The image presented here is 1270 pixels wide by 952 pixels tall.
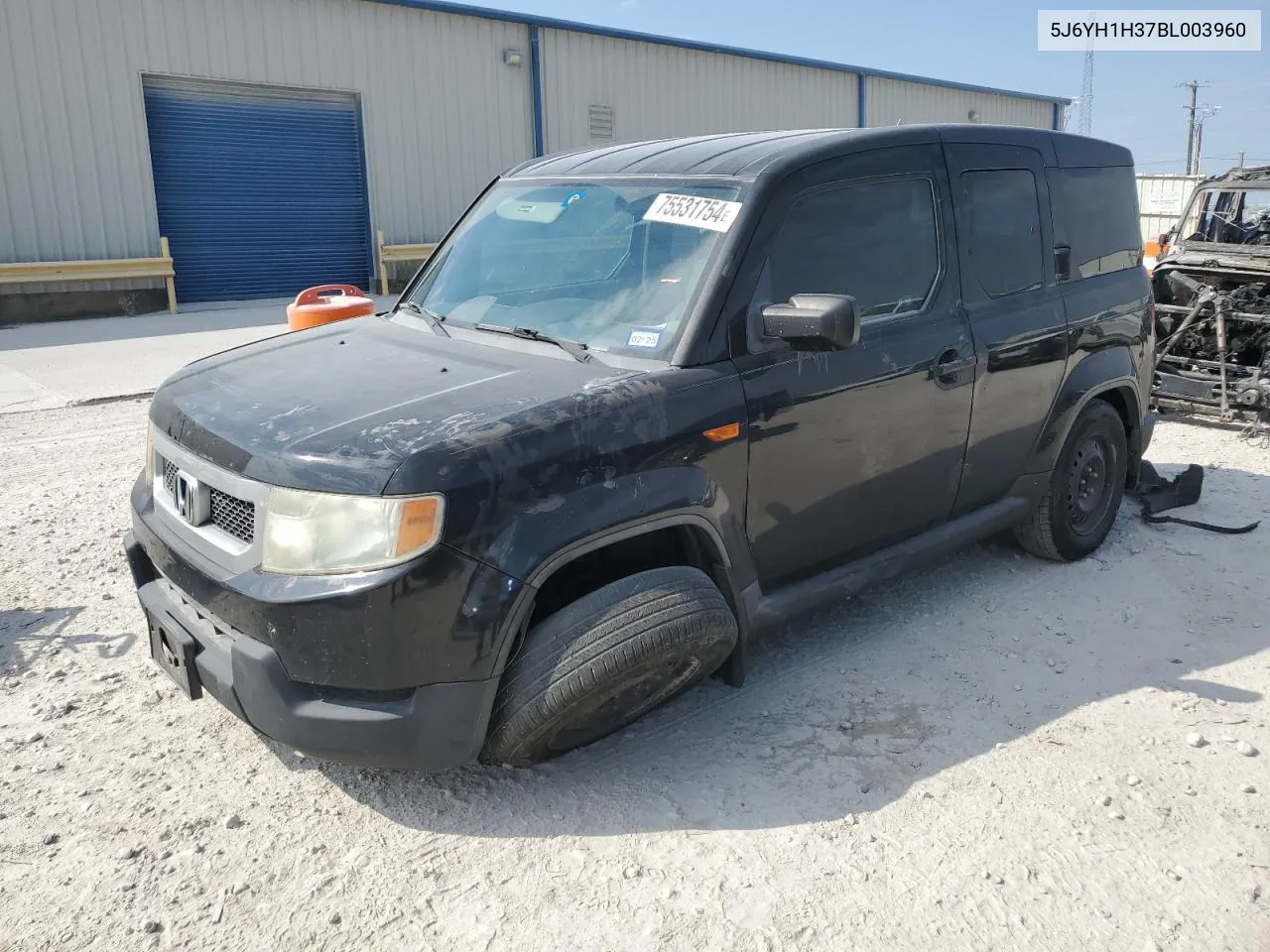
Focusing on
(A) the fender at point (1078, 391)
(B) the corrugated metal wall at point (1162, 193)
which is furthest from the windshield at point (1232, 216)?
(B) the corrugated metal wall at point (1162, 193)

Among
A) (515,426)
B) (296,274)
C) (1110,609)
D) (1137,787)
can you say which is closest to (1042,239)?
(1110,609)

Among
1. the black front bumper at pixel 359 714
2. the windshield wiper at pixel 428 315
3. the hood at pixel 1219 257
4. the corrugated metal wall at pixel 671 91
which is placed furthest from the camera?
the corrugated metal wall at pixel 671 91

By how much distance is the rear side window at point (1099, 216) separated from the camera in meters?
4.65

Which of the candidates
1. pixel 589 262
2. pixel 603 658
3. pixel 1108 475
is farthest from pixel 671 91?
pixel 603 658

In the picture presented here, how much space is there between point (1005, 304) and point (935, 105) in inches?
986

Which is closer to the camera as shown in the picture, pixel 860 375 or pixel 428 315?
pixel 860 375

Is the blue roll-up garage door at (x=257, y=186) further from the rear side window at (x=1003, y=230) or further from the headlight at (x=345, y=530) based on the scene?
the headlight at (x=345, y=530)

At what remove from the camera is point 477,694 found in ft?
8.95

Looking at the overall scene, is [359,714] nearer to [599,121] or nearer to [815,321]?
[815,321]

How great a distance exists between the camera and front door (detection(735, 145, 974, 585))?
11.0 feet

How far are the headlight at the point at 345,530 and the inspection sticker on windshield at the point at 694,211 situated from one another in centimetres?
140

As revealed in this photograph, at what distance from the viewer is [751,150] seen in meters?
3.63

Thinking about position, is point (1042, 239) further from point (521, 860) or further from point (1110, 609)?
point (521, 860)

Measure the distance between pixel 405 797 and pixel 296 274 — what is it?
15185mm
